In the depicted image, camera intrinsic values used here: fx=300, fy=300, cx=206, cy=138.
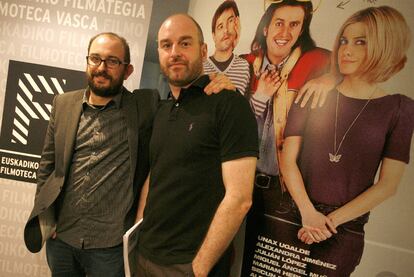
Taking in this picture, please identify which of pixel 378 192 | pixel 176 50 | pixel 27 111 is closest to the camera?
pixel 176 50

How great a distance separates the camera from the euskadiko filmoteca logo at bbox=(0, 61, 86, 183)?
209 centimetres

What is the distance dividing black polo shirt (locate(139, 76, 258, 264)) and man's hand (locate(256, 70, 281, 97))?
0.41 metres

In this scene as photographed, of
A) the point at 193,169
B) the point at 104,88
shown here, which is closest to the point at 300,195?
the point at 193,169

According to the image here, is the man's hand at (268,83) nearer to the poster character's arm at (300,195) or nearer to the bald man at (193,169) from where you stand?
the poster character's arm at (300,195)

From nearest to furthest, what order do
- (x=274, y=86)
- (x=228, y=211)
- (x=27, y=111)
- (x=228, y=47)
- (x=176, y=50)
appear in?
(x=228, y=211)
(x=176, y=50)
(x=274, y=86)
(x=228, y=47)
(x=27, y=111)

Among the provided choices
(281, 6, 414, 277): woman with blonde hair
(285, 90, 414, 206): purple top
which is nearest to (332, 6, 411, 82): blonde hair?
(281, 6, 414, 277): woman with blonde hair

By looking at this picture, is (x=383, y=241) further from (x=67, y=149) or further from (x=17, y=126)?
(x=17, y=126)

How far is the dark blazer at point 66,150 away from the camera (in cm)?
164

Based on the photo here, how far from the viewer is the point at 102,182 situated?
1654 mm

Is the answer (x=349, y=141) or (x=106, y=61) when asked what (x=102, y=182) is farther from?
(x=349, y=141)

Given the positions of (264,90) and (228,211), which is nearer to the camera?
(228,211)

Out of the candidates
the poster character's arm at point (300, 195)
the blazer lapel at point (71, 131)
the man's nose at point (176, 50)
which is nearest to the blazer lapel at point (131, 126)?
the blazer lapel at point (71, 131)

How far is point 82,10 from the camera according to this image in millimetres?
2055

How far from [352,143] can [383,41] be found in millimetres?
542
